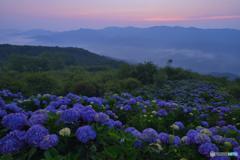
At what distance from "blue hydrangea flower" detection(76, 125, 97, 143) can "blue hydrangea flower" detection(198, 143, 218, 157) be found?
754 mm

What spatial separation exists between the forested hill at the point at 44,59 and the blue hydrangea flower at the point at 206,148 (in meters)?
28.5

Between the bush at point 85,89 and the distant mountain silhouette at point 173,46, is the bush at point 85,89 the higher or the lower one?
the higher one

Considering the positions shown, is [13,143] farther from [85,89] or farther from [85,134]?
[85,89]

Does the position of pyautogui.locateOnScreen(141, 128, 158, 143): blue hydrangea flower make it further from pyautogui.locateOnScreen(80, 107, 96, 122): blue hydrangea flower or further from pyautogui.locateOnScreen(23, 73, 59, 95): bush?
pyautogui.locateOnScreen(23, 73, 59, 95): bush

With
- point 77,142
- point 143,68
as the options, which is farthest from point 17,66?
point 77,142

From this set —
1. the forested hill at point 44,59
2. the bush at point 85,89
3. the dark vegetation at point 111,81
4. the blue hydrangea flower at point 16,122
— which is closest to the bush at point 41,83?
the dark vegetation at point 111,81

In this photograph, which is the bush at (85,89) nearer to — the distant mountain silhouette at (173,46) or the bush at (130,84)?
the bush at (130,84)

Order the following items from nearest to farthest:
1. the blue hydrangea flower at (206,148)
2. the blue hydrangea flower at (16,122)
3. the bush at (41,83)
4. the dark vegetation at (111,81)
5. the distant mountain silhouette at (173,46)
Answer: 1. the blue hydrangea flower at (206,148)
2. the blue hydrangea flower at (16,122)
3. the dark vegetation at (111,81)
4. the bush at (41,83)
5. the distant mountain silhouette at (173,46)

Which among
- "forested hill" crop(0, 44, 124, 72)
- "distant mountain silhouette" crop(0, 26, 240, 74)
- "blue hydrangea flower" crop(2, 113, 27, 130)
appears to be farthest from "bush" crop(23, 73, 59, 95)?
"distant mountain silhouette" crop(0, 26, 240, 74)

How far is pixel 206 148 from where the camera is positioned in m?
1.95

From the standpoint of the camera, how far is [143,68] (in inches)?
586

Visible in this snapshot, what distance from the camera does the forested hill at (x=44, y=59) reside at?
30.6 metres

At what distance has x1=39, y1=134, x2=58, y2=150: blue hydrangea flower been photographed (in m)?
1.79

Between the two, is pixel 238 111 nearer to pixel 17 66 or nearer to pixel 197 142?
pixel 197 142
